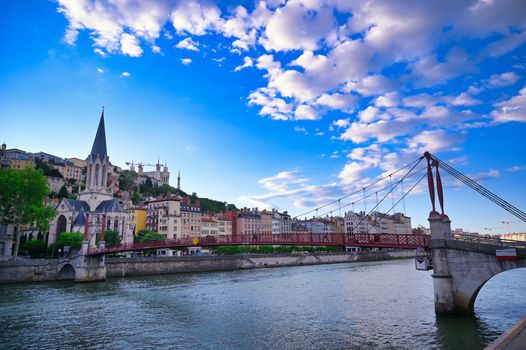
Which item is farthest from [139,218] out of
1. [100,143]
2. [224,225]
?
[224,225]

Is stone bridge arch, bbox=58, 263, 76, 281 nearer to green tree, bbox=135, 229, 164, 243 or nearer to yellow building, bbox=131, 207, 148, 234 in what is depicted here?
green tree, bbox=135, 229, 164, 243

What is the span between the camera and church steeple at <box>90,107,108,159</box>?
286 feet

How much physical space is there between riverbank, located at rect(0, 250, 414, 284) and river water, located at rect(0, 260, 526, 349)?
7914 mm

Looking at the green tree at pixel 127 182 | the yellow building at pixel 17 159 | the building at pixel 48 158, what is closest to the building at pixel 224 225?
the green tree at pixel 127 182

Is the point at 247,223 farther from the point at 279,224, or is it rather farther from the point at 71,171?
the point at 71,171

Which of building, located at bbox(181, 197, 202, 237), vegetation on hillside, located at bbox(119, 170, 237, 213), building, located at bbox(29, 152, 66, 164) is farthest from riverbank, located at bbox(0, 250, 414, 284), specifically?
building, located at bbox(29, 152, 66, 164)

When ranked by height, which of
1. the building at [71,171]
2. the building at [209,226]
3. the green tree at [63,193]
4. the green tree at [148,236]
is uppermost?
the building at [71,171]

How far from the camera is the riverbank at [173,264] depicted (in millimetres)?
41275

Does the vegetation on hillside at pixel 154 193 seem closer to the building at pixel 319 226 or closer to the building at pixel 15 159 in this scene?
the building at pixel 319 226

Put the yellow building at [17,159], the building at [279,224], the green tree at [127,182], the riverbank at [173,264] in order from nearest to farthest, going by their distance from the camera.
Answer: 1. the riverbank at [173,264]
2. the yellow building at [17,159]
3. the building at [279,224]
4. the green tree at [127,182]

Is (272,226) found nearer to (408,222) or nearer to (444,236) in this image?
(408,222)

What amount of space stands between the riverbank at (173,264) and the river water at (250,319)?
26.0 feet

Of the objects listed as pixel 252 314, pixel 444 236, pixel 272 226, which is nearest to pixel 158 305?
pixel 252 314

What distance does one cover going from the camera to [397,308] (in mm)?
23578
